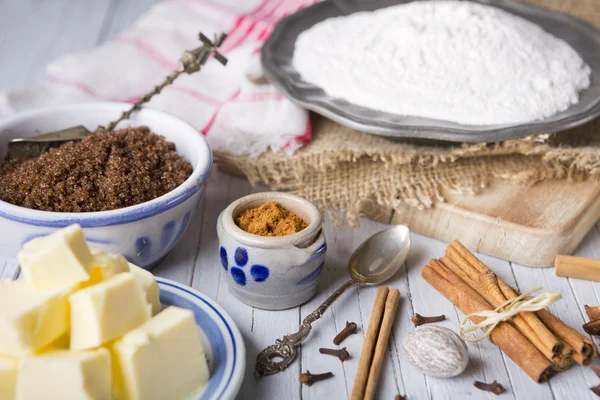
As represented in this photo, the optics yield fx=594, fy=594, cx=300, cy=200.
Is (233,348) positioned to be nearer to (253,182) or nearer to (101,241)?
(101,241)

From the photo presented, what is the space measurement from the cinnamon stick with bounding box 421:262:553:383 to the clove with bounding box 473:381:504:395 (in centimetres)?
6

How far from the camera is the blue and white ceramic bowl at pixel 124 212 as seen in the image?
0.98m

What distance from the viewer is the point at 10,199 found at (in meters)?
1.04

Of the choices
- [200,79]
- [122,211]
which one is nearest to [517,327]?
[122,211]

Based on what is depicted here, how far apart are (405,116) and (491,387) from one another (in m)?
0.60

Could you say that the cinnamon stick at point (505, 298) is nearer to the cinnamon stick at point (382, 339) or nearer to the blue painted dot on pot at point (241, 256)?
the cinnamon stick at point (382, 339)

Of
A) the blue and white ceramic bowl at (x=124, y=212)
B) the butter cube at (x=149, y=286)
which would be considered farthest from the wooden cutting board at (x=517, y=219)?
the butter cube at (x=149, y=286)

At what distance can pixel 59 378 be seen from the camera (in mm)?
724

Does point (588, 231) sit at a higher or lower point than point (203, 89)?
higher

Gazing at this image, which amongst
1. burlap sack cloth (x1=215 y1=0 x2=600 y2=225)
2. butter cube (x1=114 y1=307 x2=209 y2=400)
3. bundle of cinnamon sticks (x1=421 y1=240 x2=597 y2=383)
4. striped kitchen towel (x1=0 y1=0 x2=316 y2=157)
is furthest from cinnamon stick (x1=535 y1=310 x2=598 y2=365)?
striped kitchen towel (x1=0 y1=0 x2=316 y2=157)

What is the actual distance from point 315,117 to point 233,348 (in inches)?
33.1

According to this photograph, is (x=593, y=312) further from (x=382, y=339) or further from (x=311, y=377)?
(x=311, y=377)

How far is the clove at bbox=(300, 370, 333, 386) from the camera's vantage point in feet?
3.06

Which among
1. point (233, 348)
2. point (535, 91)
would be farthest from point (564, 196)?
point (233, 348)
